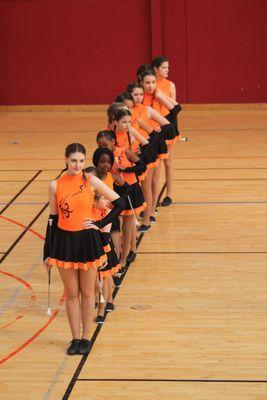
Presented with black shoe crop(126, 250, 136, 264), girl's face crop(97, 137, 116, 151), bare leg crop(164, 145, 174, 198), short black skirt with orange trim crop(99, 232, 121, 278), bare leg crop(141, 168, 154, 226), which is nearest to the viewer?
short black skirt with orange trim crop(99, 232, 121, 278)

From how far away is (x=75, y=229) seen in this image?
7.75 meters

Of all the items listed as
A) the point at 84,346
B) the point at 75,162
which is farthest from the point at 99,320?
the point at 75,162

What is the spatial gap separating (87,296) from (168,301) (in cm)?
Result: 138

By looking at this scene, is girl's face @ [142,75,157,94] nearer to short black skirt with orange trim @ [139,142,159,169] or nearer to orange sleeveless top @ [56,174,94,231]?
short black skirt with orange trim @ [139,142,159,169]

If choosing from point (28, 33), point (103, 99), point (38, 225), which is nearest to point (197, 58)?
point (103, 99)

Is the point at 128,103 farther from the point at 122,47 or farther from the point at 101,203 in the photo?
the point at 122,47

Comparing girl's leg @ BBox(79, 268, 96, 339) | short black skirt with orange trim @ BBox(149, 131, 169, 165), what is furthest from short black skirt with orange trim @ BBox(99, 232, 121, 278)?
short black skirt with orange trim @ BBox(149, 131, 169, 165)

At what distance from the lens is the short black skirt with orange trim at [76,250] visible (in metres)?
7.73

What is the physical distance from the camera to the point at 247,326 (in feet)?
27.8

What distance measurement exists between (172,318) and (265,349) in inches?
41.1

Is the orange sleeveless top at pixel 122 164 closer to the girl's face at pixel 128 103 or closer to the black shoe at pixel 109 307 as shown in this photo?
the girl's face at pixel 128 103

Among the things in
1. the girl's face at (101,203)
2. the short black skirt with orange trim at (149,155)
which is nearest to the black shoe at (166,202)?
the short black skirt with orange trim at (149,155)

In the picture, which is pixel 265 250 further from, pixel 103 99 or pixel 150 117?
pixel 103 99

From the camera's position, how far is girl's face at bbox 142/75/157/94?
36.0 ft
